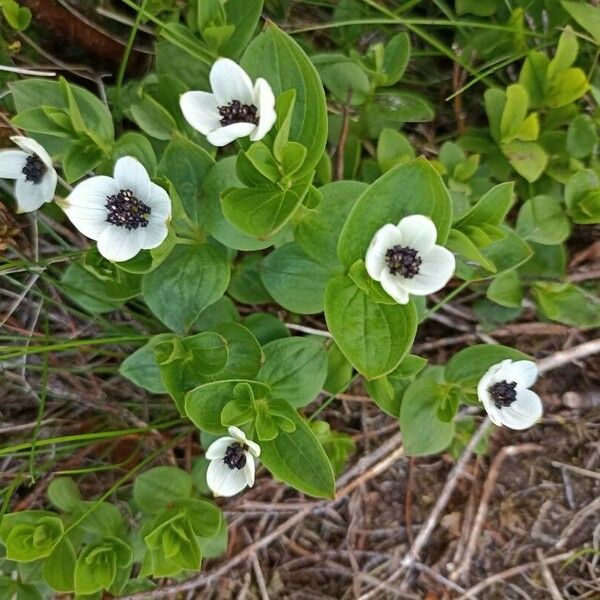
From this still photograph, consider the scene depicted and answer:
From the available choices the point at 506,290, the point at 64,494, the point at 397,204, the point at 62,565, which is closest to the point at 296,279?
the point at 397,204

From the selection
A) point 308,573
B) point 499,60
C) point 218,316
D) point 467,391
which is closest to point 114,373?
point 218,316

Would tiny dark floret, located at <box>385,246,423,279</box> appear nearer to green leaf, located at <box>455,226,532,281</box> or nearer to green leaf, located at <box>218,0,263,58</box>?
green leaf, located at <box>455,226,532,281</box>

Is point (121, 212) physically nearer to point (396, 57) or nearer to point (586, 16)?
point (396, 57)

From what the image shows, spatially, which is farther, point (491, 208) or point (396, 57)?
point (396, 57)

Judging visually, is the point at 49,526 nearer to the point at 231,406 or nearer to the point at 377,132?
the point at 231,406

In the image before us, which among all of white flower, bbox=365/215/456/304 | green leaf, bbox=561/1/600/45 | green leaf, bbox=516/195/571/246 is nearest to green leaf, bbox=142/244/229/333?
white flower, bbox=365/215/456/304

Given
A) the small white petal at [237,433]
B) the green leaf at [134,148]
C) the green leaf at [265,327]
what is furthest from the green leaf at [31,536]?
the green leaf at [134,148]
